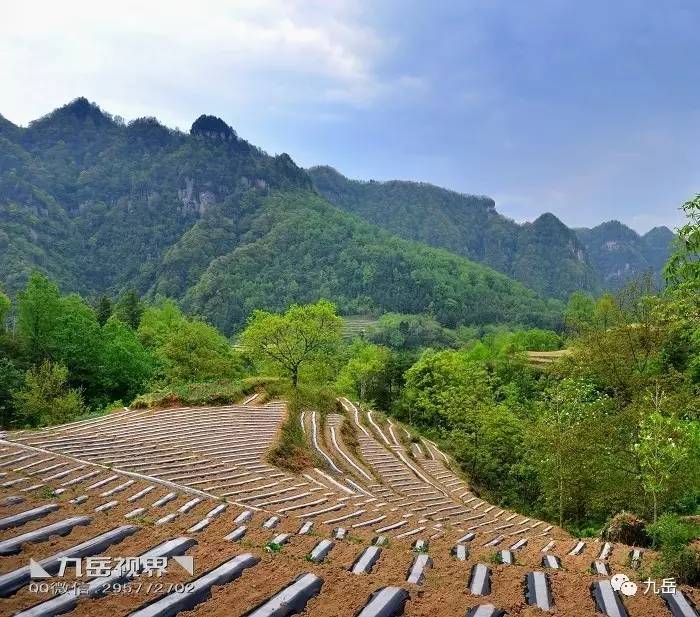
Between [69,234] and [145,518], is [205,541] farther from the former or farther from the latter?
[69,234]

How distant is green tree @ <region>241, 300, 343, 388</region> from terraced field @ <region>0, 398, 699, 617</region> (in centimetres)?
1681

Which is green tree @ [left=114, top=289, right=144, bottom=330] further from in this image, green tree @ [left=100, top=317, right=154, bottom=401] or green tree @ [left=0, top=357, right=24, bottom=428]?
green tree @ [left=0, top=357, right=24, bottom=428]

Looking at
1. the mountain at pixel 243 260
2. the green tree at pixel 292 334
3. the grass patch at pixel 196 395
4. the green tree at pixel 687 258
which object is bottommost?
the grass patch at pixel 196 395

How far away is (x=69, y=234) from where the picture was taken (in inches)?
6737

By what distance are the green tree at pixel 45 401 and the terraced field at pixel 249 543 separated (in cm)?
1245

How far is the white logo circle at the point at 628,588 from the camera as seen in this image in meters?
4.27

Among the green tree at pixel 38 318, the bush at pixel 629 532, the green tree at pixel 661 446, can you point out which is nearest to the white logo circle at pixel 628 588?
the bush at pixel 629 532

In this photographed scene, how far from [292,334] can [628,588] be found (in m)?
25.3

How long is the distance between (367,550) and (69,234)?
197 meters

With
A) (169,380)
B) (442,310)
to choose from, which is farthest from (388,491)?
(442,310)

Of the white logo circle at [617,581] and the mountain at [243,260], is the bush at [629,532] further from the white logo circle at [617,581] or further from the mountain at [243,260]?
the mountain at [243,260]

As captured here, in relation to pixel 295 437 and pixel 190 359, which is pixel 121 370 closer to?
pixel 190 359

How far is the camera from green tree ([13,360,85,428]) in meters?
21.7

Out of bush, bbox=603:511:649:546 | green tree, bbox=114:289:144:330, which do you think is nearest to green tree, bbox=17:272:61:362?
green tree, bbox=114:289:144:330
